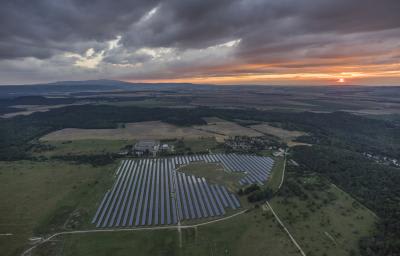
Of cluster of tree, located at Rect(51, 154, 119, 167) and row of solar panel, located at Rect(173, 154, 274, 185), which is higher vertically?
cluster of tree, located at Rect(51, 154, 119, 167)

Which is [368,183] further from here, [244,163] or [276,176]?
[244,163]

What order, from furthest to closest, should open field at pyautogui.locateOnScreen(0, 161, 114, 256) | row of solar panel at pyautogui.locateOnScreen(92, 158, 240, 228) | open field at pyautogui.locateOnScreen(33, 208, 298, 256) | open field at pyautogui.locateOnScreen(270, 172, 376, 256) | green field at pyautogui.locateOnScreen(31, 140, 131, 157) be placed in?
1. green field at pyautogui.locateOnScreen(31, 140, 131, 157)
2. row of solar panel at pyautogui.locateOnScreen(92, 158, 240, 228)
3. open field at pyautogui.locateOnScreen(0, 161, 114, 256)
4. open field at pyautogui.locateOnScreen(270, 172, 376, 256)
5. open field at pyautogui.locateOnScreen(33, 208, 298, 256)

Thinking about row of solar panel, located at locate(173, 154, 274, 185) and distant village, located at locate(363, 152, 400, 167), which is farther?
distant village, located at locate(363, 152, 400, 167)

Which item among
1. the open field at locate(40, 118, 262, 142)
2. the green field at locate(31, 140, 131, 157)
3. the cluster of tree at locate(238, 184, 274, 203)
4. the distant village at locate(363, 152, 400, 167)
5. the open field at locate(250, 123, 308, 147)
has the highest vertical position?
the cluster of tree at locate(238, 184, 274, 203)

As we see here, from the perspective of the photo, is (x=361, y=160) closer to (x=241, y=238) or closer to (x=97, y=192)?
(x=241, y=238)

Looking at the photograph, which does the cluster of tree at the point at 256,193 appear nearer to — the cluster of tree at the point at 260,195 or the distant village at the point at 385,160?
the cluster of tree at the point at 260,195

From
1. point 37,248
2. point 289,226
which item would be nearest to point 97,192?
point 37,248

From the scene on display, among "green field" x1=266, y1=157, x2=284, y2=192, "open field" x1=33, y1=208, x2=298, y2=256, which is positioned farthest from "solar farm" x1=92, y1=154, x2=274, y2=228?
"open field" x1=33, y1=208, x2=298, y2=256

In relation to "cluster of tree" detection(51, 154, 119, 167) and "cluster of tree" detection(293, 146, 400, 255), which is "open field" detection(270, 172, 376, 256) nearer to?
"cluster of tree" detection(293, 146, 400, 255)
